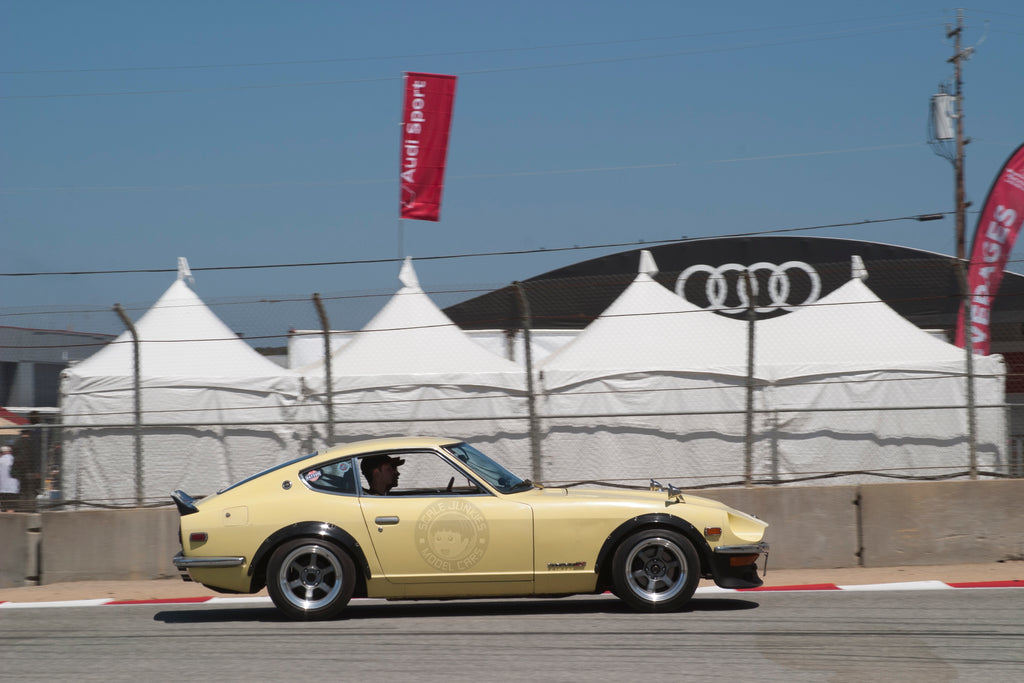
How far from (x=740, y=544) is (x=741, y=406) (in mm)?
6450

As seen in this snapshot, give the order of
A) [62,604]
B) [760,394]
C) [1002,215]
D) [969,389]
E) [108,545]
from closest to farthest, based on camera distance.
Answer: [62,604] < [108,545] < [969,389] < [760,394] < [1002,215]

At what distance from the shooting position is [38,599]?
28.6ft

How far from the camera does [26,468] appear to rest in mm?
10047

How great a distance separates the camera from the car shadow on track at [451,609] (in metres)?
6.96

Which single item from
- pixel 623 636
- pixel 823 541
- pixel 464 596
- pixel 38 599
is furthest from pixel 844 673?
pixel 38 599

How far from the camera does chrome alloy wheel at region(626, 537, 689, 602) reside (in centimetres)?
664

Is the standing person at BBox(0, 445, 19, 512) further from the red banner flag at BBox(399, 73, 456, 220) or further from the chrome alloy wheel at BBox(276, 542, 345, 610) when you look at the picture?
the red banner flag at BBox(399, 73, 456, 220)

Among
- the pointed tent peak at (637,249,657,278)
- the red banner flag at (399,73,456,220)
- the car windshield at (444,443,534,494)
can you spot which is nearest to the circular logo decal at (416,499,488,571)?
the car windshield at (444,443,534,494)

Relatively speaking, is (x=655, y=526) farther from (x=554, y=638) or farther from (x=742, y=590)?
(x=742, y=590)

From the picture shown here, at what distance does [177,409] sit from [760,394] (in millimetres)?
7530

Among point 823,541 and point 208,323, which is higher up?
point 208,323

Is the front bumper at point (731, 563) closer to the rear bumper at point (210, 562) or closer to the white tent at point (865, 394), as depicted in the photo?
the rear bumper at point (210, 562)

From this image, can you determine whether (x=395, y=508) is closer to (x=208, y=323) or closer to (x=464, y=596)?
(x=464, y=596)

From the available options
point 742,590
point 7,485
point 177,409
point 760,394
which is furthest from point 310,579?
point 760,394
